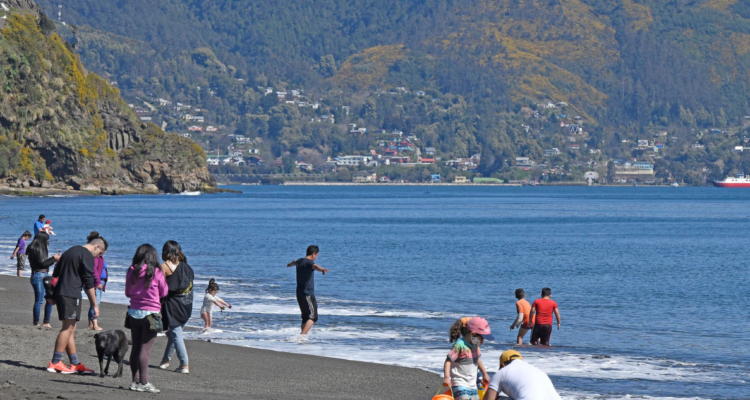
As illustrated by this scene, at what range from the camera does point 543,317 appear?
60.8 feet

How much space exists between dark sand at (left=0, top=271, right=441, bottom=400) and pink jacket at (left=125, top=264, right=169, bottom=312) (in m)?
1.15

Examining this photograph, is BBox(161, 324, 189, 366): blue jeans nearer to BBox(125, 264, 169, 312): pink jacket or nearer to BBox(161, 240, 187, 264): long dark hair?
BBox(161, 240, 187, 264): long dark hair

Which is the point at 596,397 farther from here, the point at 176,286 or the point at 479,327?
the point at 176,286

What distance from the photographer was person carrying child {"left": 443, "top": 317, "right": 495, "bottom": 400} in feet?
33.9

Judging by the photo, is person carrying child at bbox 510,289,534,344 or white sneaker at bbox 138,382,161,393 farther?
person carrying child at bbox 510,289,534,344

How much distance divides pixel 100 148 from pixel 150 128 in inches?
1078

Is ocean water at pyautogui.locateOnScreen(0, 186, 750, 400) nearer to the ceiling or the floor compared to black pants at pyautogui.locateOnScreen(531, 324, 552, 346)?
nearer to the floor

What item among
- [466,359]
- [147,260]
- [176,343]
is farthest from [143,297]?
[466,359]

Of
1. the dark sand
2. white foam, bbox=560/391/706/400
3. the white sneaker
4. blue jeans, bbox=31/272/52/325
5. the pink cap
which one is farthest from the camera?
blue jeans, bbox=31/272/52/325

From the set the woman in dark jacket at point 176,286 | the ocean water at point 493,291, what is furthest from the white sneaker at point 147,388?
the ocean water at point 493,291

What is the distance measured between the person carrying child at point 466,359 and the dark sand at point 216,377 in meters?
2.96

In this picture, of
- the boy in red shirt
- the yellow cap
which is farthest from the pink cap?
the boy in red shirt

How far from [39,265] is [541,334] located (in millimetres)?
9661

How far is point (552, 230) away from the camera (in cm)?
7894
